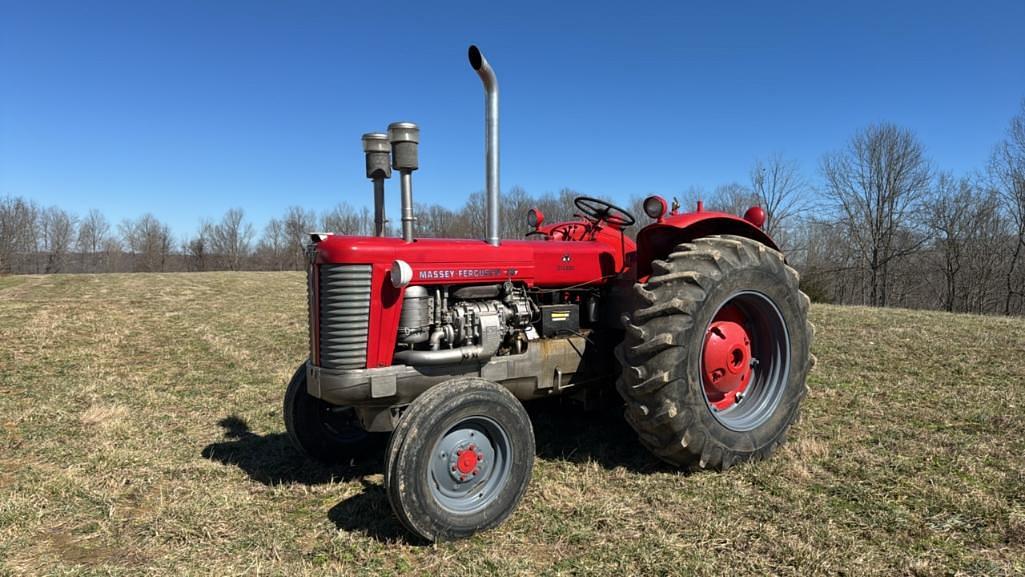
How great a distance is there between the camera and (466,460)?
3.03 metres

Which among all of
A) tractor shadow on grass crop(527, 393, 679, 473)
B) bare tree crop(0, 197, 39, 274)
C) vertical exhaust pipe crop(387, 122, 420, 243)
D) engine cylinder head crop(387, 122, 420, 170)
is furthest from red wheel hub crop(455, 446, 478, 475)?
bare tree crop(0, 197, 39, 274)

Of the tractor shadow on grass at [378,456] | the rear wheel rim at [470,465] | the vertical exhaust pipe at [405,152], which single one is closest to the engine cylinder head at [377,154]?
the vertical exhaust pipe at [405,152]

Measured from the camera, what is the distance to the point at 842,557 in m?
2.69

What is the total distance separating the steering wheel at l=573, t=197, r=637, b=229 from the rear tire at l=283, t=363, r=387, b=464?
2.39 metres

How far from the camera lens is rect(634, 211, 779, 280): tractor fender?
4.12m

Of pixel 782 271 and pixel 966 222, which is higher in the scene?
pixel 966 222

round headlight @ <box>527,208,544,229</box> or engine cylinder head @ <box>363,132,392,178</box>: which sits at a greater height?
engine cylinder head @ <box>363,132,392,178</box>

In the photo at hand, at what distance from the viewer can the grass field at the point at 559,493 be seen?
2.74 m

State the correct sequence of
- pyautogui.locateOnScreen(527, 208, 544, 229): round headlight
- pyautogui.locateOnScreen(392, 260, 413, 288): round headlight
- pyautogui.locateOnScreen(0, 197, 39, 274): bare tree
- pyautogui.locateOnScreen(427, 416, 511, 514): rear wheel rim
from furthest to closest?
pyautogui.locateOnScreen(0, 197, 39, 274): bare tree, pyautogui.locateOnScreen(527, 208, 544, 229): round headlight, pyautogui.locateOnScreen(392, 260, 413, 288): round headlight, pyautogui.locateOnScreen(427, 416, 511, 514): rear wheel rim

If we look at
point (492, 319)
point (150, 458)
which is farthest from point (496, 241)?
point (150, 458)

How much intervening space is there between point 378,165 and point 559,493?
221 centimetres

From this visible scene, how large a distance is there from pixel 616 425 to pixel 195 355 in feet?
20.0

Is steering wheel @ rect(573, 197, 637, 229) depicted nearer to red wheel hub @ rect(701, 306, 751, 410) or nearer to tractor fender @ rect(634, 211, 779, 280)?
tractor fender @ rect(634, 211, 779, 280)

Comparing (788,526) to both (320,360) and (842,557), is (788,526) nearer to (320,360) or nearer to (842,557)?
(842,557)
